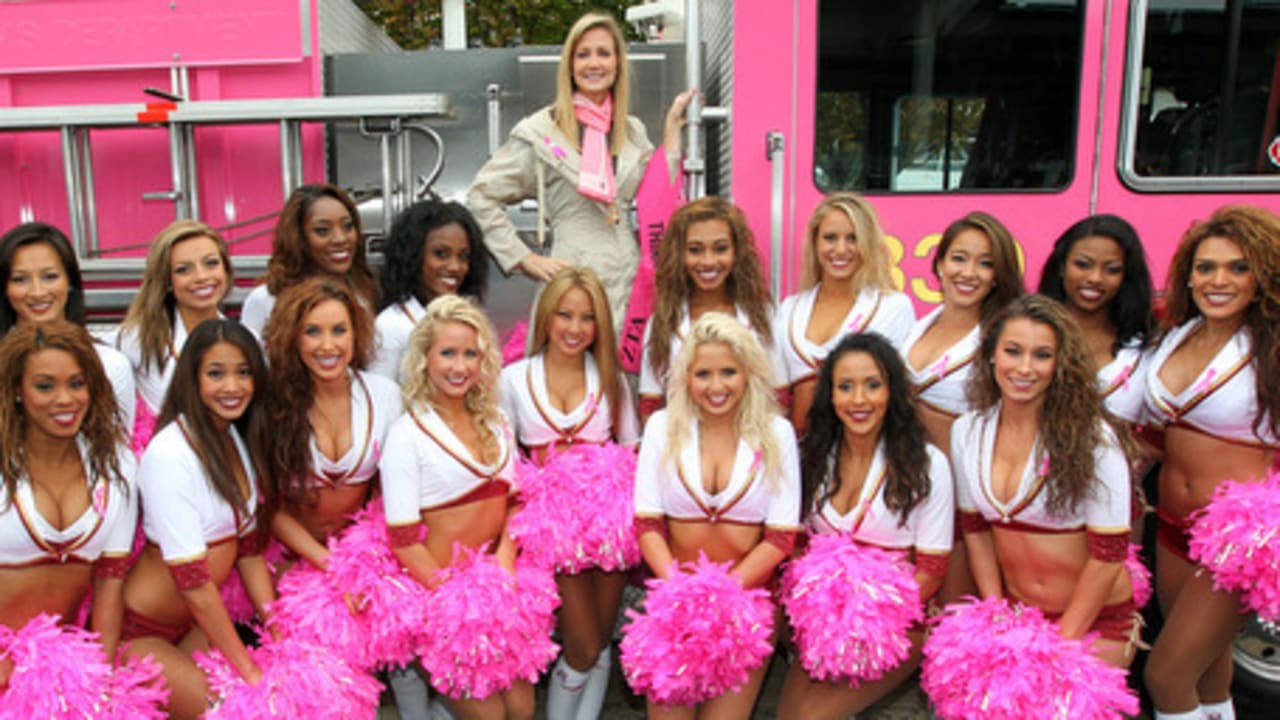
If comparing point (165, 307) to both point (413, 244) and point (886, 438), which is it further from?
point (886, 438)

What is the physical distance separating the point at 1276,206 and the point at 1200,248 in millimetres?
795

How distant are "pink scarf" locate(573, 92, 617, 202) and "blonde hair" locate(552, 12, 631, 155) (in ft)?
0.10

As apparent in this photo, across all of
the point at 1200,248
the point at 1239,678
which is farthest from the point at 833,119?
the point at 1239,678

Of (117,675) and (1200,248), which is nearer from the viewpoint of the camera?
(117,675)

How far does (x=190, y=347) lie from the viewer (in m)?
2.46

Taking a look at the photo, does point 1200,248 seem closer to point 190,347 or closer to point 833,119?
point 833,119

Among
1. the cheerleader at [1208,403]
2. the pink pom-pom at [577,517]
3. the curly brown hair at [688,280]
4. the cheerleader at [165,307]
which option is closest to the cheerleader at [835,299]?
the curly brown hair at [688,280]

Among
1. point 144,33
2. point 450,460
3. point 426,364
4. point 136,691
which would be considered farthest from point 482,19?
point 136,691

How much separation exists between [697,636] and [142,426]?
5.66ft

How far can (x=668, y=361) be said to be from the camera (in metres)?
2.91

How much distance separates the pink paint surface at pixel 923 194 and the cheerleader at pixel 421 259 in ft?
3.07

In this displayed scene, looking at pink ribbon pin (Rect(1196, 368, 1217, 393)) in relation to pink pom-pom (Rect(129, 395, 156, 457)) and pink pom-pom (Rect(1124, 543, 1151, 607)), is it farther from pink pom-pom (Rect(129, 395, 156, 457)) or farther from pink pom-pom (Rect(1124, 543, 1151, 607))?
pink pom-pom (Rect(129, 395, 156, 457))

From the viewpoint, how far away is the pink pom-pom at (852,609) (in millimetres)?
2381

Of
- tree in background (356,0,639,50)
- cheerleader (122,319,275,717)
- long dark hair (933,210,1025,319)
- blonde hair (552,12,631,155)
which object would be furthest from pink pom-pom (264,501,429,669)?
tree in background (356,0,639,50)
